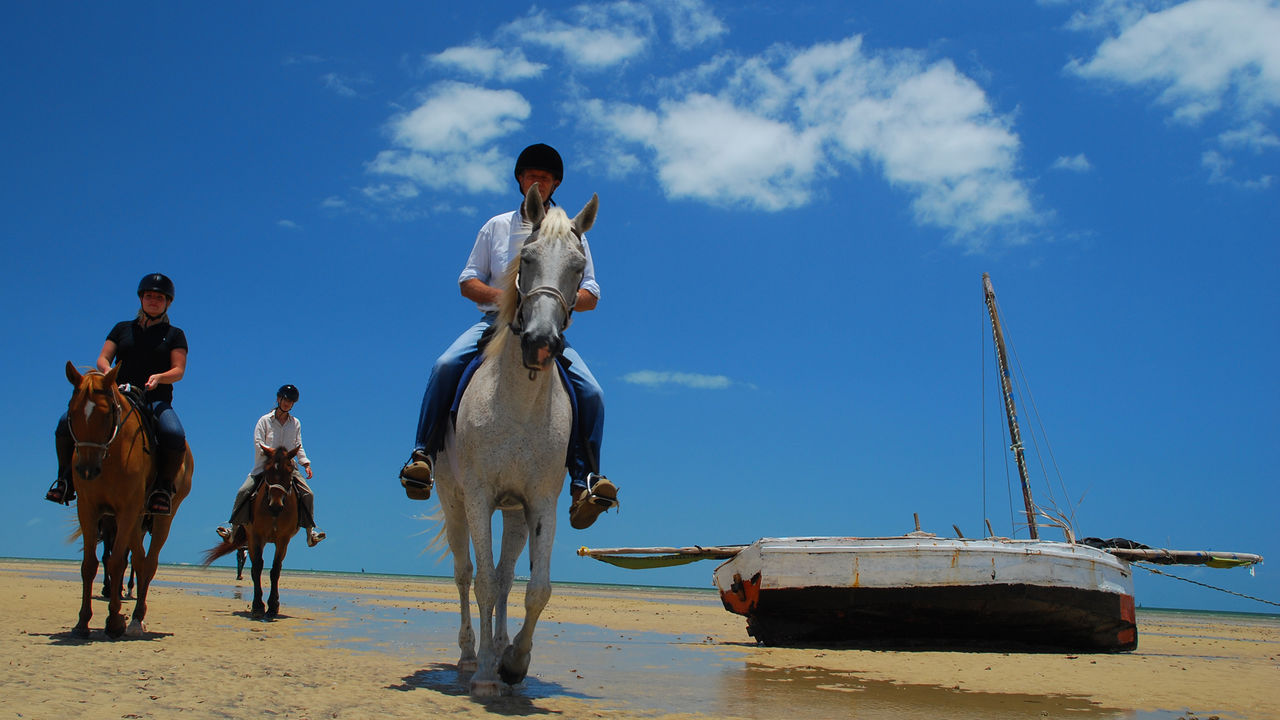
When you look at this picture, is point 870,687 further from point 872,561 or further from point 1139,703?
point 872,561

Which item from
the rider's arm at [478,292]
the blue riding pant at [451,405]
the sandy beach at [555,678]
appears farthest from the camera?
the rider's arm at [478,292]

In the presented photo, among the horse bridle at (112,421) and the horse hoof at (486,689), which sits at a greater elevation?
the horse bridle at (112,421)

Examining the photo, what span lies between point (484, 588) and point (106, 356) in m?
5.07

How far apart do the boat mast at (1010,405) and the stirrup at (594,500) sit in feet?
69.2

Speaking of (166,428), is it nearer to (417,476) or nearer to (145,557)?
(145,557)

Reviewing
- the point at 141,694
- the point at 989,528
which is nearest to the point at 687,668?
the point at 141,694

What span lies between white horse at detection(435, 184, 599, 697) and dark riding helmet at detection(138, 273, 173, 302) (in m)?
4.62

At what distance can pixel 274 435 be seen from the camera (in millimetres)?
12266

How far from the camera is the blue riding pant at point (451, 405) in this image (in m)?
5.63

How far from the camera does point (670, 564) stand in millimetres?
14711

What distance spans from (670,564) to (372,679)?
9675 mm

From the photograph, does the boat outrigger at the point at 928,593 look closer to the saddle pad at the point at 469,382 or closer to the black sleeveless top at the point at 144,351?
the saddle pad at the point at 469,382

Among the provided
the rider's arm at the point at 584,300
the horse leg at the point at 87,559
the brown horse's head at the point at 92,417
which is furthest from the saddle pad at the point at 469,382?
the horse leg at the point at 87,559

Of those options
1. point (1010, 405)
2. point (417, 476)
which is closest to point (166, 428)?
point (417, 476)
